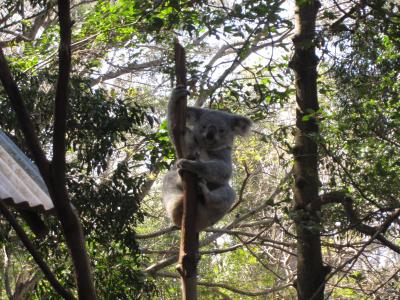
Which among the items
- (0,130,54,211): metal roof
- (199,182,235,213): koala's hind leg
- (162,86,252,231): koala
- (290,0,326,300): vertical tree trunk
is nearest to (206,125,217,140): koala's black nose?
(162,86,252,231): koala

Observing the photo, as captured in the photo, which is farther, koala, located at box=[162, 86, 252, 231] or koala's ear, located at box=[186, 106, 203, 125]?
koala's ear, located at box=[186, 106, 203, 125]

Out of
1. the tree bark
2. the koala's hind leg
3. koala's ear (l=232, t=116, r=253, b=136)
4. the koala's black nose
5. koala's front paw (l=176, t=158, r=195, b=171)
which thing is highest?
koala's ear (l=232, t=116, r=253, b=136)

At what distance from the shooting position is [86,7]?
12.8 meters

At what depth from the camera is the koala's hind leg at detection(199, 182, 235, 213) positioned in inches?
169

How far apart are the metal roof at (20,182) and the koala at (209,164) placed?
1.11 metres

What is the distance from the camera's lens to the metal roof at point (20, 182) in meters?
2.69

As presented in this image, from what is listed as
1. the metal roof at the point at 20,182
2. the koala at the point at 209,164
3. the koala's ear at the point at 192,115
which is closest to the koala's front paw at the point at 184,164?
the koala at the point at 209,164

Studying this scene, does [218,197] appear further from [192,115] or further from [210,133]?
[192,115]

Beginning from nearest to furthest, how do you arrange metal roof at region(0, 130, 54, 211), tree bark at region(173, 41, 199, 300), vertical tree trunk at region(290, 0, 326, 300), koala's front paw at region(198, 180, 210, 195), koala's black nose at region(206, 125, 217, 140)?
metal roof at region(0, 130, 54, 211), tree bark at region(173, 41, 199, 300), koala's front paw at region(198, 180, 210, 195), koala's black nose at region(206, 125, 217, 140), vertical tree trunk at region(290, 0, 326, 300)

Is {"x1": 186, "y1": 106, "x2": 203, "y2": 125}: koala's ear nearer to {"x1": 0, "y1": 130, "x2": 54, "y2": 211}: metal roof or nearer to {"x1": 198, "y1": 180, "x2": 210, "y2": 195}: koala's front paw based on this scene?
{"x1": 198, "y1": 180, "x2": 210, "y2": 195}: koala's front paw

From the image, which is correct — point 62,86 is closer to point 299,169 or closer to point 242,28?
A: point 242,28

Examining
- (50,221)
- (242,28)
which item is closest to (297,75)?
(242,28)

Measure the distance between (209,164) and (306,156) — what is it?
1.50 metres

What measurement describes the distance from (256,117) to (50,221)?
2102mm
